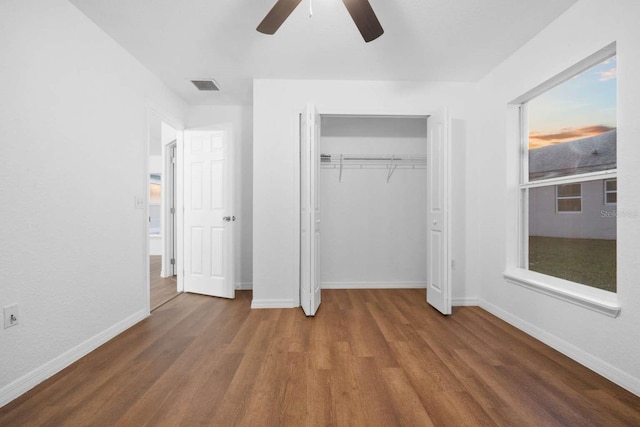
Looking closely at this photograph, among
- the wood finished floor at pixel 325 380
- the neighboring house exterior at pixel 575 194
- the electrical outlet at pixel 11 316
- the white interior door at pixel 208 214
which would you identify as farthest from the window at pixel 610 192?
the electrical outlet at pixel 11 316

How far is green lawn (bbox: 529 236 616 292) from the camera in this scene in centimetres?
199

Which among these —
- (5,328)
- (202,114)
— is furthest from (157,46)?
(5,328)

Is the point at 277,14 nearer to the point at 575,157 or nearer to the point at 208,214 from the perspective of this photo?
the point at 575,157

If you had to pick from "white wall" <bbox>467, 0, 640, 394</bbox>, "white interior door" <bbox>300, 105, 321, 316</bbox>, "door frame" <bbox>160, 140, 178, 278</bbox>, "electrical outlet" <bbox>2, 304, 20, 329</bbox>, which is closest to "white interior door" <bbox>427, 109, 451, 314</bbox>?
"white wall" <bbox>467, 0, 640, 394</bbox>

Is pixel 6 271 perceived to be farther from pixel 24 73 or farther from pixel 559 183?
pixel 559 183

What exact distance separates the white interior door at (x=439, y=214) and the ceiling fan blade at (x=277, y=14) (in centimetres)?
181

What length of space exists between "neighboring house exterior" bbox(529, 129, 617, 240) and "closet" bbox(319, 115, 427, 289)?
1.50 meters

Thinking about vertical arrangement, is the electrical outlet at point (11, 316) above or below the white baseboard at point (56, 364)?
above

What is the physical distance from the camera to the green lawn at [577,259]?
199 cm

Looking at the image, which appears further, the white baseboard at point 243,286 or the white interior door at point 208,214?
the white baseboard at point 243,286

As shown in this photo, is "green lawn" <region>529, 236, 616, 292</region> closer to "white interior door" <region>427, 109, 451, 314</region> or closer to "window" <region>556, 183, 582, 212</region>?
"window" <region>556, 183, 582, 212</region>

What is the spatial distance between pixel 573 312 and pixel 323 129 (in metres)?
3.20

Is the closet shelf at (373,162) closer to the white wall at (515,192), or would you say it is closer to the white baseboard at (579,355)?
the white wall at (515,192)

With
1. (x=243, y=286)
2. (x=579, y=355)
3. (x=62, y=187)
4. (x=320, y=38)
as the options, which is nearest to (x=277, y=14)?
(x=320, y=38)
